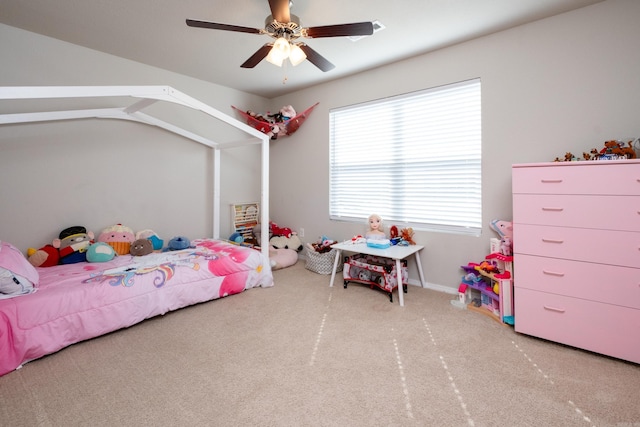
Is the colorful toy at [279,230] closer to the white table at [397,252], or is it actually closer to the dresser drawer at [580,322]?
the white table at [397,252]

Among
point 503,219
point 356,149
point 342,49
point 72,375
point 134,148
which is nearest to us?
point 72,375

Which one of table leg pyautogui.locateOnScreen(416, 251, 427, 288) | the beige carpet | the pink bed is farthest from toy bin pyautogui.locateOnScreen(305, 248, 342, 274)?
the beige carpet

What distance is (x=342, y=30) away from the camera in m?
1.81

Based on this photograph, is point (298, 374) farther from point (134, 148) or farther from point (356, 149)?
point (134, 148)

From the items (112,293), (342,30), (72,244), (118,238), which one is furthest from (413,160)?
(72,244)

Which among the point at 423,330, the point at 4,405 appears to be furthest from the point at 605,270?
the point at 4,405

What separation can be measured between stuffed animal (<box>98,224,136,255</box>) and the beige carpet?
1.02 m

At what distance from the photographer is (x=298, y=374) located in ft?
5.46

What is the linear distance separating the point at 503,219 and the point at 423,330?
1287 mm

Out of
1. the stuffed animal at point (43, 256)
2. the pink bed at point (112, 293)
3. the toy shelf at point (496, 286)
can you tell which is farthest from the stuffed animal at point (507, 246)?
the stuffed animal at point (43, 256)

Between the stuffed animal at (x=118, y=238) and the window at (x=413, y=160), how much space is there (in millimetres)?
2379

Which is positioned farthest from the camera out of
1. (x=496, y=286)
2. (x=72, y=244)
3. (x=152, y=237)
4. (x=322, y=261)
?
(x=322, y=261)

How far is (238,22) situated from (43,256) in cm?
262

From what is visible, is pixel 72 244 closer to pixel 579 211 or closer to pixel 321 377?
pixel 321 377
